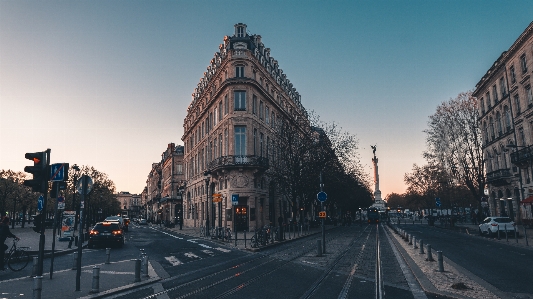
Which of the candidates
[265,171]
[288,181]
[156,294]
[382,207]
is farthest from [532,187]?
[382,207]

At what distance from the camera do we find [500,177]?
140ft

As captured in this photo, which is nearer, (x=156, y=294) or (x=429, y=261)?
(x=156, y=294)

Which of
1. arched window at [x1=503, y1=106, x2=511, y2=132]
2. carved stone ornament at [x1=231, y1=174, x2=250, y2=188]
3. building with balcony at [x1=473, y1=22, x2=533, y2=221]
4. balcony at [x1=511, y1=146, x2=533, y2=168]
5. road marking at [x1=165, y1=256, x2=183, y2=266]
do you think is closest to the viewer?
road marking at [x1=165, y1=256, x2=183, y2=266]

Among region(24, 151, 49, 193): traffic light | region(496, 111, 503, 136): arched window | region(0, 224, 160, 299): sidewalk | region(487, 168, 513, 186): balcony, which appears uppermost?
region(496, 111, 503, 136): arched window

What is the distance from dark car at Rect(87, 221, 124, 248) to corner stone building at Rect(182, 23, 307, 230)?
12.7 meters

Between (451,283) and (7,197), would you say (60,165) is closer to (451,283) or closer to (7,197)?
(451,283)

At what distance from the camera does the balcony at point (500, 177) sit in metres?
42.0

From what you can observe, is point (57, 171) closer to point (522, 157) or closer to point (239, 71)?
point (239, 71)

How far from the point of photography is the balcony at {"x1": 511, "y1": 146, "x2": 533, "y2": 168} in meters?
36.1

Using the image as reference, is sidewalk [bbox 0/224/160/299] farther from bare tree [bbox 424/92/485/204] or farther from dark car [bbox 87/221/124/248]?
bare tree [bbox 424/92/485/204]

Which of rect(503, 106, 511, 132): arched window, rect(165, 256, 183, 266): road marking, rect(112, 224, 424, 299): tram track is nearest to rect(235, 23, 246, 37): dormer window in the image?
rect(503, 106, 511, 132): arched window

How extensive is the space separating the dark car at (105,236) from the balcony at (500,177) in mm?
40911

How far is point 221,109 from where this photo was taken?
45188 mm

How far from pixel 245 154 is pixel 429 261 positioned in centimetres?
2877
